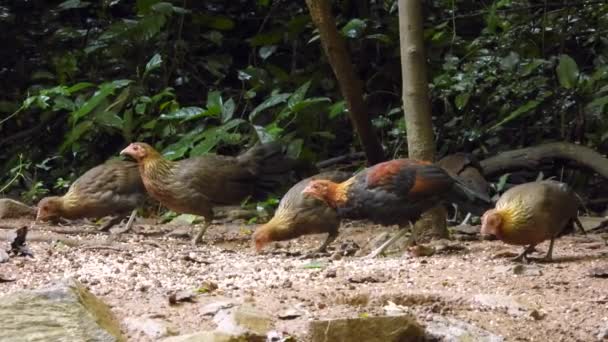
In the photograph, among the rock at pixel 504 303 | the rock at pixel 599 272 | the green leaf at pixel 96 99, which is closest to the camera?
the rock at pixel 504 303

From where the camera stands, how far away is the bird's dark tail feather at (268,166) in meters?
8.23

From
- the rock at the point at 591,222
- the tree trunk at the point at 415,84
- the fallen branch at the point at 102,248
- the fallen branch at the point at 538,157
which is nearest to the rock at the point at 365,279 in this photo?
the tree trunk at the point at 415,84

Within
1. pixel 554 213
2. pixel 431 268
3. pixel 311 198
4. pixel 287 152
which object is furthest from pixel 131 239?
pixel 554 213

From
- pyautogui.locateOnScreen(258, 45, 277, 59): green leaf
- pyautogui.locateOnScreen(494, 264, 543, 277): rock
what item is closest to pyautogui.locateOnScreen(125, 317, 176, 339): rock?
pyautogui.locateOnScreen(494, 264, 543, 277): rock

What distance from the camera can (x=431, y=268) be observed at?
5.67 meters

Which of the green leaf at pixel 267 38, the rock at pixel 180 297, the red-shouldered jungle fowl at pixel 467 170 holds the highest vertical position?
the green leaf at pixel 267 38

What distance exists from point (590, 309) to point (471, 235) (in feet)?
8.94

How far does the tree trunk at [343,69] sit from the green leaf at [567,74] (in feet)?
7.06

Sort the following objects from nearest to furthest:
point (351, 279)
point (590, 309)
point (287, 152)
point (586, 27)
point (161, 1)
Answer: point (590, 309), point (351, 279), point (287, 152), point (586, 27), point (161, 1)

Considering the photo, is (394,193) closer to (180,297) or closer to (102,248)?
(102,248)

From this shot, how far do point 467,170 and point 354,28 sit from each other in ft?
9.77

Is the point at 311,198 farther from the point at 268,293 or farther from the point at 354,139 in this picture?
the point at 354,139

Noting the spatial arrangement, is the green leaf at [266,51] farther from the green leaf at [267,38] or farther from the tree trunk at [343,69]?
the tree trunk at [343,69]

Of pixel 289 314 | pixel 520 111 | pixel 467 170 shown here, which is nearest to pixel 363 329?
pixel 289 314
